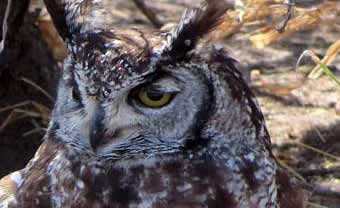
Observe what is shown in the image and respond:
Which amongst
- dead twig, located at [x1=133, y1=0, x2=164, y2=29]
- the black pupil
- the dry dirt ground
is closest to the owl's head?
the black pupil

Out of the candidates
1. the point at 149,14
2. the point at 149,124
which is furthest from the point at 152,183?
the point at 149,14

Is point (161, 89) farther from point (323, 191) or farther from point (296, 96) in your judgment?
point (296, 96)

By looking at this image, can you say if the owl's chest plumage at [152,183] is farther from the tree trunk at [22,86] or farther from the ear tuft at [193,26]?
the tree trunk at [22,86]

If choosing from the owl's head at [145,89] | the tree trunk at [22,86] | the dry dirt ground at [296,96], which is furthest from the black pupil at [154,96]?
the tree trunk at [22,86]

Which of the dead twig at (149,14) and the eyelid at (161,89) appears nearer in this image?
the eyelid at (161,89)

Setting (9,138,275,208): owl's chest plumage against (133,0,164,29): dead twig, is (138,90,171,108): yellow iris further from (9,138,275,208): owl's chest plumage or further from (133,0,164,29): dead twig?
(133,0,164,29): dead twig

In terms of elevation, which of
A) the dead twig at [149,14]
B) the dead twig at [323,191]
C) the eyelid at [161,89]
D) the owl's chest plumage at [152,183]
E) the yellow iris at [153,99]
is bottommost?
the dead twig at [323,191]
